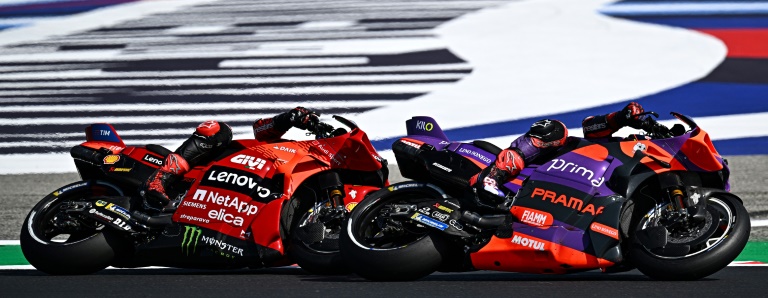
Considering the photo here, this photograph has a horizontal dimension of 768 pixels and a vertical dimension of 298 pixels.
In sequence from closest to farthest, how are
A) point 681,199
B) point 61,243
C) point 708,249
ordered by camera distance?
point 708,249
point 681,199
point 61,243

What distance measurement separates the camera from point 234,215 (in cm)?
920

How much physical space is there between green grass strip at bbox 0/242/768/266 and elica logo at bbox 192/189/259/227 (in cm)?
179

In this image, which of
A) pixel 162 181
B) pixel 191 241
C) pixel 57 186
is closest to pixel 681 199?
pixel 191 241

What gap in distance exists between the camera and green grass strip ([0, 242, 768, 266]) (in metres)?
9.94

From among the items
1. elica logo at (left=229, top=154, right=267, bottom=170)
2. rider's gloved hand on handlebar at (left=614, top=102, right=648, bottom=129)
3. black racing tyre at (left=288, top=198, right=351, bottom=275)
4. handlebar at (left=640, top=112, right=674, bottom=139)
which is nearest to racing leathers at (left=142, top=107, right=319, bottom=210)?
elica logo at (left=229, top=154, right=267, bottom=170)

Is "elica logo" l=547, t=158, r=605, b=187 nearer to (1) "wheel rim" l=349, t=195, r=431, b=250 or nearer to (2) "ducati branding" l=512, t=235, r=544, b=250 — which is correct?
(2) "ducati branding" l=512, t=235, r=544, b=250

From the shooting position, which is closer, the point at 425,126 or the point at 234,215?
the point at 234,215

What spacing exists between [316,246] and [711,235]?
255 centimetres

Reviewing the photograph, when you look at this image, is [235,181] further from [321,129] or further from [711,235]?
[711,235]

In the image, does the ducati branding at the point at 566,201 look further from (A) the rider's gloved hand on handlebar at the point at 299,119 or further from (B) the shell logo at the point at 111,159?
(B) the shell logo at the point at 111,159

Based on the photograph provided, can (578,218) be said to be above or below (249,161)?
above

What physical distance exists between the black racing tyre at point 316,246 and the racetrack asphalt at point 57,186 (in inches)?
136

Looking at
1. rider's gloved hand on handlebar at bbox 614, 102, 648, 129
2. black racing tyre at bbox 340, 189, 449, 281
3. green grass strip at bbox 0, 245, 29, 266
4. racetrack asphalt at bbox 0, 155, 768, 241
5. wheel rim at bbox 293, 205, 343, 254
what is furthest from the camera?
racetrack asphalt at bbox 0, 155, 768, 241

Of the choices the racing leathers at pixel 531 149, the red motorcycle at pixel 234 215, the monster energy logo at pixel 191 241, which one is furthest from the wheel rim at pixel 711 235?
the monster energy logo at pixel 191 241
